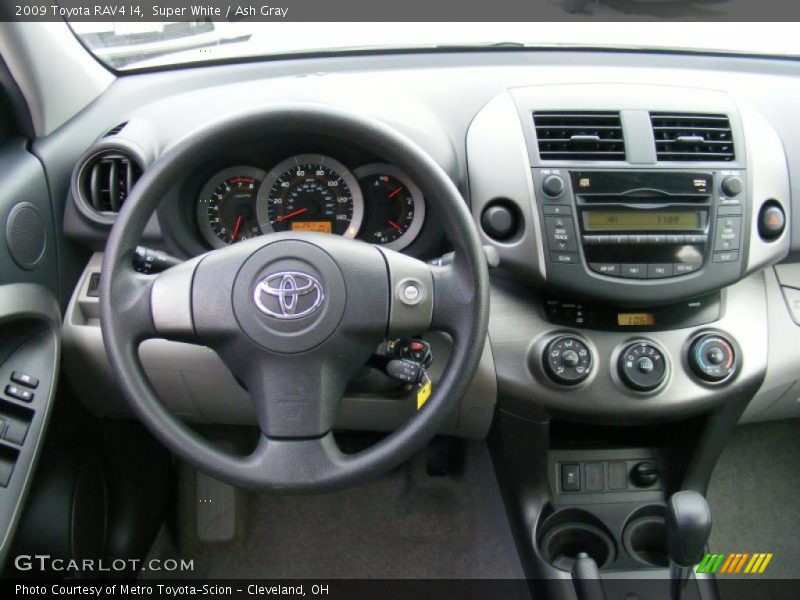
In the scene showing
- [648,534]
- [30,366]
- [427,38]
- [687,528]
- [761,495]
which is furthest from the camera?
[761,495]

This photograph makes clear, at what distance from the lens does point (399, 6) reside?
1561 mm

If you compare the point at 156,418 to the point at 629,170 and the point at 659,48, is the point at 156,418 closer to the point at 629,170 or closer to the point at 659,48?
the point at 629,170

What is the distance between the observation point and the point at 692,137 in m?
1.33

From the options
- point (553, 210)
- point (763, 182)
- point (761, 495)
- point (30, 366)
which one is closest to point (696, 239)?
point (763, 182)

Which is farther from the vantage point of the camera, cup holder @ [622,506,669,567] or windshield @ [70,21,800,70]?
windshield @ [70,21,800,70]

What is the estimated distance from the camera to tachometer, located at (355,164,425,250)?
54.0 inches

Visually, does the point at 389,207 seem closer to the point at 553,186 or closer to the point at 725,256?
the point at 553,186

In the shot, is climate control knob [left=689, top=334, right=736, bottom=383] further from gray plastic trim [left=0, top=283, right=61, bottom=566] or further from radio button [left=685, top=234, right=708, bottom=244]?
gray plastic trim [left=0, top=283, right=61, bottom=566]

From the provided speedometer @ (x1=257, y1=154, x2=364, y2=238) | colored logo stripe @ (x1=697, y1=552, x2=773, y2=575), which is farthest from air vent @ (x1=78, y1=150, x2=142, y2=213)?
colored logo stripe @ (x1=697, y1=552, x2=773, y2=575)

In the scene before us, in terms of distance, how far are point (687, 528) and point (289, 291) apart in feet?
2.78

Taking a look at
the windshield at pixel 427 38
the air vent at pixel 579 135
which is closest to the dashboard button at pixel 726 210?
the air vent at pixel 579 135

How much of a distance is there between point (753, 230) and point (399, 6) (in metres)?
0.93

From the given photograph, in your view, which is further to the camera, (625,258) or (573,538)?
(573,538)

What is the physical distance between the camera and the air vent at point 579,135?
1315mm
